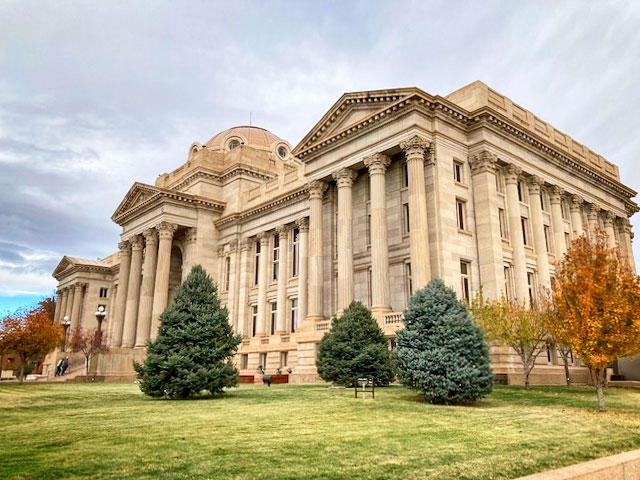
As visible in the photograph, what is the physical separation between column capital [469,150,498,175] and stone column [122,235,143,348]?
33.9m

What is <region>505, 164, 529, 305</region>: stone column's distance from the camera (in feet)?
97.9

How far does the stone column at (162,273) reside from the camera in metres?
44.7

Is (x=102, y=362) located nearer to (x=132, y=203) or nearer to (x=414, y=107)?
(x=132, y=203)

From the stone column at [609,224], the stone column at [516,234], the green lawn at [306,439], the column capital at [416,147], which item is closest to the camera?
the green lawn at [306,439]

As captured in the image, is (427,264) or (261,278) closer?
(427,264)

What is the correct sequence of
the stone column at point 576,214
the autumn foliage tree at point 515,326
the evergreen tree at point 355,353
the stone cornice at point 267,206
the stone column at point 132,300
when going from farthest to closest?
1. the stone column at point 132,300
2. the stone cornice at point 267,206
3. the stone column at point 576,214
4. the autumn foliage tree at point 515,326
5. the evergreen tree at point 355,353

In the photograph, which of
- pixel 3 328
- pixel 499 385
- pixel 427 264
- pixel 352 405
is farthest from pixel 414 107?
pixel 3 328

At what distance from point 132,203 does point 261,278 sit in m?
17.9

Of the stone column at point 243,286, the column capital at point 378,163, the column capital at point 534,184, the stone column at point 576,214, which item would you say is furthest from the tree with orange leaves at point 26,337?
the stone column at point 576,214

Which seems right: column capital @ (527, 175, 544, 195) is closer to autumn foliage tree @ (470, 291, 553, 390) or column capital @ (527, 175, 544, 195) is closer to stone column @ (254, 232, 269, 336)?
autumn foliage tree @ (470, 291, 553, 390)

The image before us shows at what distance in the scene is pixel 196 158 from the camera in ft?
169

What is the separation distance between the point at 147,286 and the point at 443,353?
36.8 metres

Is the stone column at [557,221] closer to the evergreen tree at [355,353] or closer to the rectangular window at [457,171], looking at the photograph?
the rectangular window at [457,171]

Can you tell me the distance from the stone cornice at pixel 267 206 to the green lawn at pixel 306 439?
25786 mm
